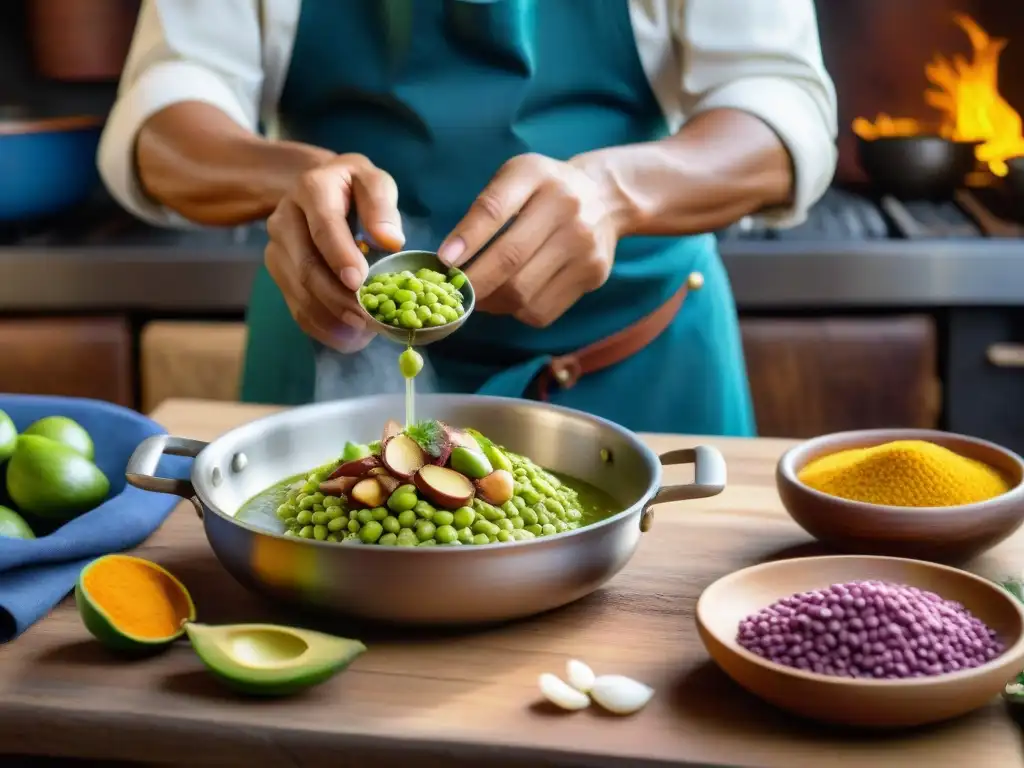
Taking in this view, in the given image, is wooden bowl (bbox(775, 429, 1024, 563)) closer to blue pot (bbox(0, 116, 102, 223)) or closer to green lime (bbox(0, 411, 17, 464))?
green lime (bbox(0, 411, 17, 464))

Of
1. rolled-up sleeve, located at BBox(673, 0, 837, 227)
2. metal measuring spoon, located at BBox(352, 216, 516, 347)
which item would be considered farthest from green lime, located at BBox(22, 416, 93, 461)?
rolled-up sleeve, located at BBox(673, 0, 837, 227)

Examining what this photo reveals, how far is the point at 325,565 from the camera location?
3.40ft

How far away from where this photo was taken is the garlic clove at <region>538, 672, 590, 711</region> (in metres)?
0.98

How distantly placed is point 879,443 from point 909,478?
0.49ft

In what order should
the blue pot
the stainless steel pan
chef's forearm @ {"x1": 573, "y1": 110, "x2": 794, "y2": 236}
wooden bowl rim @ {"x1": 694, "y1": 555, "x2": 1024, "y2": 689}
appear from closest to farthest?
wooden bowl rim @ {"x1": 694, "y1": 555, "x2": 1024, "y2": 689}, the stainless steel pan, chef's forearm @ {"x1": 573, "y1": 110, "x2": 794, "y2": 236}, the blue pot

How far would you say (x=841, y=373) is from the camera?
9.00 ft

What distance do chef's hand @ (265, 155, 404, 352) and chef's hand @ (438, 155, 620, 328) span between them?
87 millimetres

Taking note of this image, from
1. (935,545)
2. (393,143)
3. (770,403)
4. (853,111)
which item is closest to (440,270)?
(393,143)

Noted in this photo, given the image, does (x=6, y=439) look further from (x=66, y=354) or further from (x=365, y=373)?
(x=66, y=354)

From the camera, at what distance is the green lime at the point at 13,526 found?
4.08 feet

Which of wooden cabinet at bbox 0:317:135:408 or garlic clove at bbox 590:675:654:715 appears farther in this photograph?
wooden cabinet at bbox 0:317:135:408

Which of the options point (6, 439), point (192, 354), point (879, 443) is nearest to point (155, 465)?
point (6, 439)

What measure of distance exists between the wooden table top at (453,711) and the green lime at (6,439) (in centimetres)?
21

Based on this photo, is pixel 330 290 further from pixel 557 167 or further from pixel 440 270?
pixel 557 167
